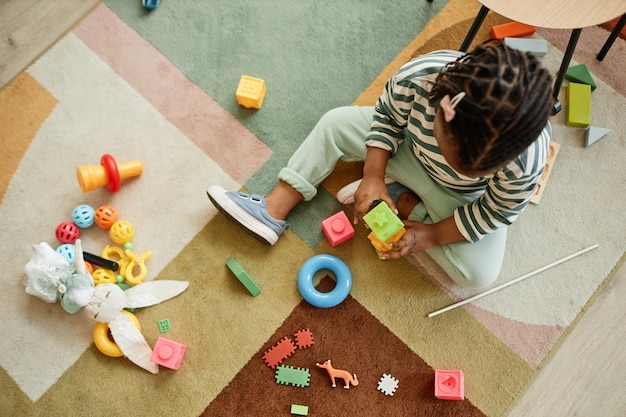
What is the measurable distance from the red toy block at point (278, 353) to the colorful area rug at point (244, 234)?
0.02m

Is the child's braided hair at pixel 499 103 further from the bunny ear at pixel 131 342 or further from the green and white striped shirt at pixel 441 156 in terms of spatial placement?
the bunny ear at pixel 131 342

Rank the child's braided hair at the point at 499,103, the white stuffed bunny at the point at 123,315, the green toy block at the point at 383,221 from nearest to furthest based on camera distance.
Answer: the child's braided hair at the point at 499,103 < the green toy block at the point at 383,221 < the white stuffed bunny at the point at 123,315

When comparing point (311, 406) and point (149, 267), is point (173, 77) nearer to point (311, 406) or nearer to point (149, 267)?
point (149, 267)

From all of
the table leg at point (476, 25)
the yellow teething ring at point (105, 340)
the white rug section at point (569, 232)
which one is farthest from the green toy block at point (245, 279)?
the table leg at point (476, 25)

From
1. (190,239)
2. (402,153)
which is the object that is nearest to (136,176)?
(190,239)

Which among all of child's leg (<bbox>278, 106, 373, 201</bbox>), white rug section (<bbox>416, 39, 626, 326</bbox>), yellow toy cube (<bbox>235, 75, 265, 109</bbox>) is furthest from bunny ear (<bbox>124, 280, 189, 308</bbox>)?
white rug section (<bbox>416, 39, 626, 326</bbox>)

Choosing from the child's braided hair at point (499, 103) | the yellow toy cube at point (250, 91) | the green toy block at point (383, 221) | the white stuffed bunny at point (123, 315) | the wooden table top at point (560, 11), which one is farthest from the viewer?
the yellow toy cube at point (250, 91)

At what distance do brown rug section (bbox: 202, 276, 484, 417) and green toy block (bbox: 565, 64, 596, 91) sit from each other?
0.74 meters

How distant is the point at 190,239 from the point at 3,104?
0.56m

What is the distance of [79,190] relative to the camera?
46.7 inches

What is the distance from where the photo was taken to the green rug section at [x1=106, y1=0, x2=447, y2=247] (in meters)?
1.24

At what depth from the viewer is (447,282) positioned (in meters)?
1.16

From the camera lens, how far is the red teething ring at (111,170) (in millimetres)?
1120

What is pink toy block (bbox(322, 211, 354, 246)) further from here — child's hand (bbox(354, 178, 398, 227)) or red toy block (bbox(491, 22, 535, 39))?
red toy block (bbox(491, 22, 535, 39))
